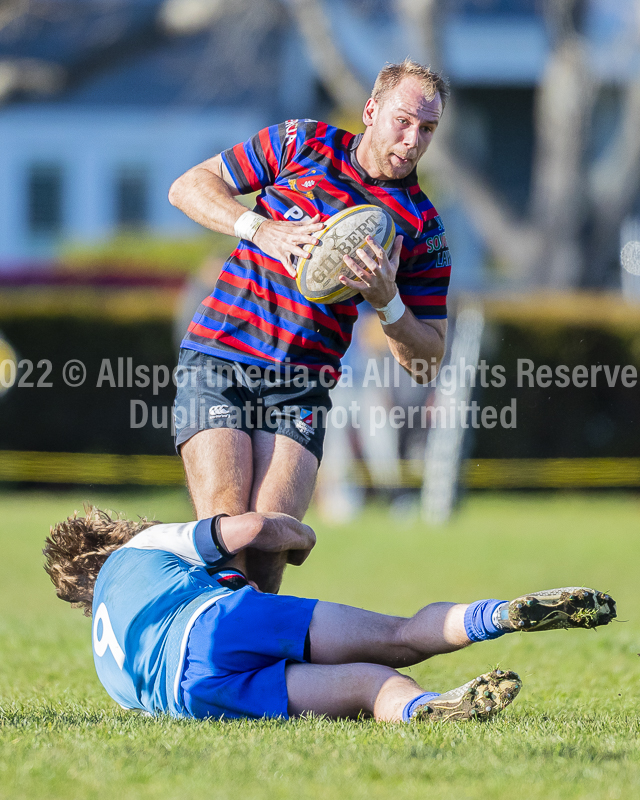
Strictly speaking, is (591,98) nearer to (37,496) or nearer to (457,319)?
(457,319)

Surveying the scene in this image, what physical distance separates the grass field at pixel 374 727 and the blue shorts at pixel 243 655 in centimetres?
12

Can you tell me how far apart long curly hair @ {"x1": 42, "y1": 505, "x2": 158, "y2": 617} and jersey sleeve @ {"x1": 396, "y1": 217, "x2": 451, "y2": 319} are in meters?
1.53

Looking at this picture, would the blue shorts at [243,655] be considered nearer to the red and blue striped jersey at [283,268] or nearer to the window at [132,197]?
the red and blue striped jersey at [283,268]

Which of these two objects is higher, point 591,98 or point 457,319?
point 591,98

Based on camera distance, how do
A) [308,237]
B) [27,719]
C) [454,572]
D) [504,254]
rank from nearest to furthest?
[27,719]
[308,237]
[454,572]
[504,254]

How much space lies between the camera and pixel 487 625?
362cm

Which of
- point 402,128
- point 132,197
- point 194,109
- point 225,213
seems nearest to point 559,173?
point 194,109

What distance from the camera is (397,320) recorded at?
4777 millimetres

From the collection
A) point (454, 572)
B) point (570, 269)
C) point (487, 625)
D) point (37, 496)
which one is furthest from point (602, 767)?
point (570, 269)

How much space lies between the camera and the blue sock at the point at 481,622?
362 centimetres

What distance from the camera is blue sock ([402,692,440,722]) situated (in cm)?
359

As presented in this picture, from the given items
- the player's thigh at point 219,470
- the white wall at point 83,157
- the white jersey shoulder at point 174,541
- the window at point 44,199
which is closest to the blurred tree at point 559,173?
the white wall at point 83,157

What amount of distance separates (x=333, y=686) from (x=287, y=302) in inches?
68.1

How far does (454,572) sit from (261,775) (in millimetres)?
6514
